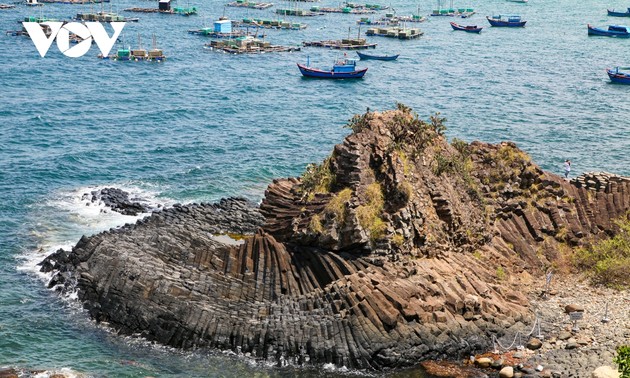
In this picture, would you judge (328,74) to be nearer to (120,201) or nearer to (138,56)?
(138,56)

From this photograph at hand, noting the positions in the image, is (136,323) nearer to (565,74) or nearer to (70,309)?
(70,309)

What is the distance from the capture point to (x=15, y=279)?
57.5m

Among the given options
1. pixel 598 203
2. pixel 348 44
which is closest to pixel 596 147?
pixel 598 203

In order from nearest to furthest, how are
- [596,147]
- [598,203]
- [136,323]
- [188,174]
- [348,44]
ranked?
[136,323]
[598,203]
[188,174]
[596,147]
[348,44]

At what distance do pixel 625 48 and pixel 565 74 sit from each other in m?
39.8

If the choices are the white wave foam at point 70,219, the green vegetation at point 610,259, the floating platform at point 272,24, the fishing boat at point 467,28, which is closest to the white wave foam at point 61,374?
the white wave foam at point 70,219

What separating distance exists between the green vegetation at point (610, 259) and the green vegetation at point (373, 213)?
14.4m

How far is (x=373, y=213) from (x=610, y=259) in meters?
15.5

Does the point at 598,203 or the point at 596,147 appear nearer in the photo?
the point at 598,203

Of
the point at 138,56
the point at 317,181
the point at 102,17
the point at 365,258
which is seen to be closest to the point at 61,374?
the point at 365,258

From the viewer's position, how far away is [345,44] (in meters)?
166

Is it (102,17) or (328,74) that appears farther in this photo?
(102,17)

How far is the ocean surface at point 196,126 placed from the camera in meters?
50.6

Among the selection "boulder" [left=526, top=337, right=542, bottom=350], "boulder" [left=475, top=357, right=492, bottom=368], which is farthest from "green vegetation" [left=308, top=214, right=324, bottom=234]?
"boulder" [left=526, top=337, right=542, bottom=350]
